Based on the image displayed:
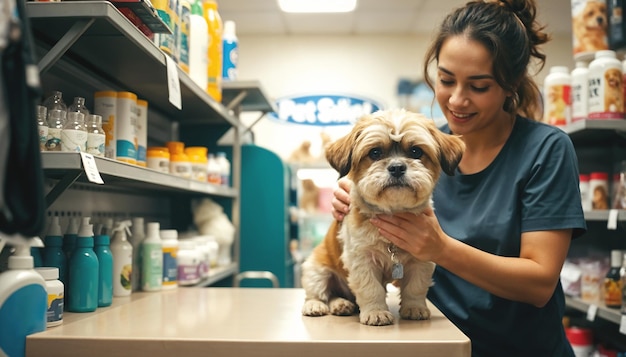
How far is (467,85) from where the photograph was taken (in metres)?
1.69

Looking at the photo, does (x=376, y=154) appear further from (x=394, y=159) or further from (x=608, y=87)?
(x=608, y=87)

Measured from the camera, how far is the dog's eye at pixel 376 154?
4.87 ft

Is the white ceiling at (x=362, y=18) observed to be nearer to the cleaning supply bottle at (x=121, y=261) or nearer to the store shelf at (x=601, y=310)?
the store shelf at (x=601, y=310)

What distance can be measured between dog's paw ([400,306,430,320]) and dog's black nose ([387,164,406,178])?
390mm

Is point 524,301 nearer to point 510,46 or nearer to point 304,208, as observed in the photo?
point 510,46

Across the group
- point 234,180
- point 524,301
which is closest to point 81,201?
point 234,180

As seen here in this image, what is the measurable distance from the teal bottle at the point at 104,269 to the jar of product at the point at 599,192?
2517mm

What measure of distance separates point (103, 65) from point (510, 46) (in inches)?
57.5

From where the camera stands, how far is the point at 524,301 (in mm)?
1562

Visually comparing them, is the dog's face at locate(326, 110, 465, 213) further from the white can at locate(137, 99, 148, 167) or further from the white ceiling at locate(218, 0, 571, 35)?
the white ceiling at locate(218, 0, 571, 35)

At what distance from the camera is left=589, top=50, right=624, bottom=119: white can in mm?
2648

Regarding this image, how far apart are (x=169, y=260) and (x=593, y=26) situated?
101 inches

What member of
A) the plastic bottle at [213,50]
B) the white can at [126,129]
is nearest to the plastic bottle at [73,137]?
the white can at [126,129]

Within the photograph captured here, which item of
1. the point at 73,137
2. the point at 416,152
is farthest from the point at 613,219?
the point at 73,137
